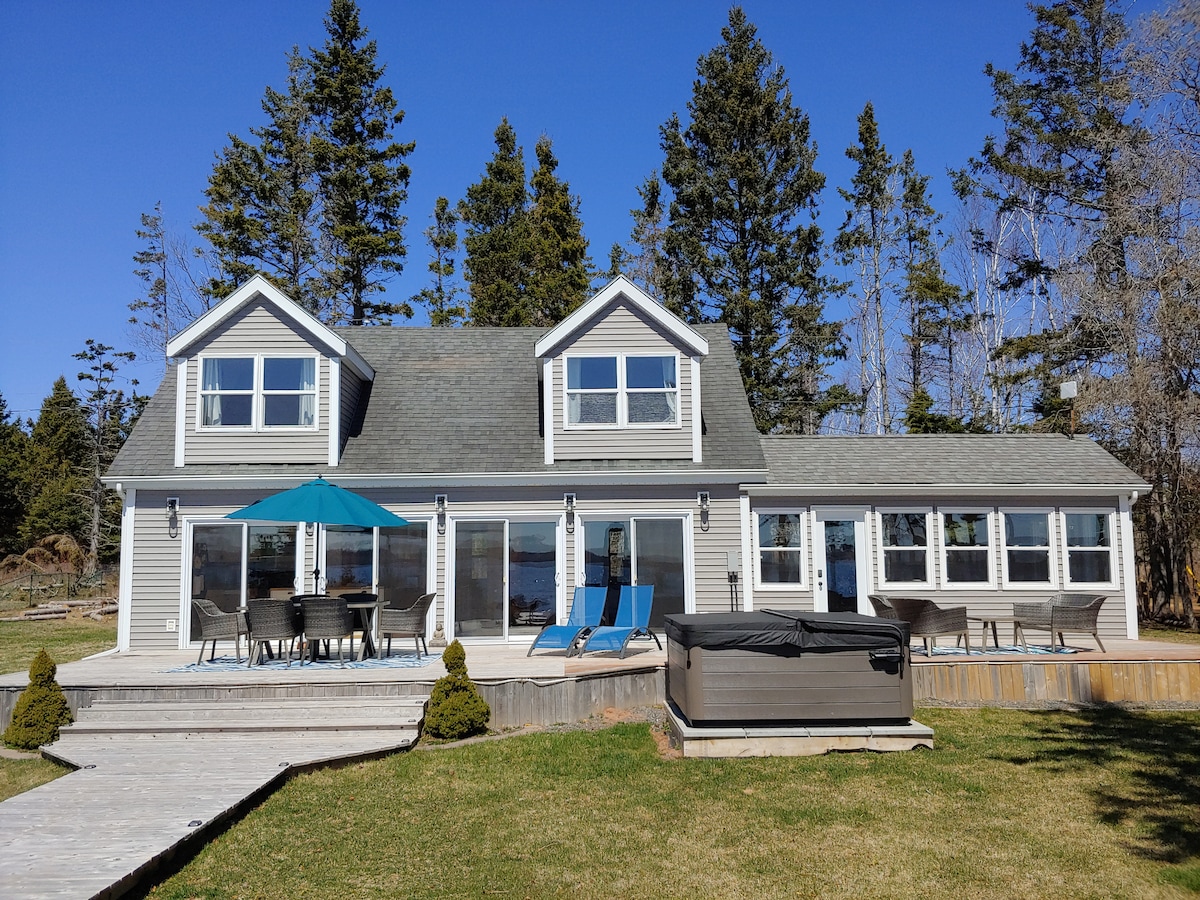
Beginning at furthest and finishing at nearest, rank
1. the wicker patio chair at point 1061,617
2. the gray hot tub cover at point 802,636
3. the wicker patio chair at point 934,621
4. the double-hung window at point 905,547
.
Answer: the double-hung window at point 905,547
the wicker patio chair at point 1061,617
the wicker patio chair at point 934,621
the gray hot tub cover at point 802,636

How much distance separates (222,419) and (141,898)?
10.4 meters

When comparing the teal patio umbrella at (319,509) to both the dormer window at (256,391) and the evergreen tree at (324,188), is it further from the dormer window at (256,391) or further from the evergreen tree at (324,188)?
the evergreen tree at (324,188)

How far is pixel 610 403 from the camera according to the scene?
14.9 metres

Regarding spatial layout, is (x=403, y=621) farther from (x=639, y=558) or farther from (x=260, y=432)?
(x=260, y=432)

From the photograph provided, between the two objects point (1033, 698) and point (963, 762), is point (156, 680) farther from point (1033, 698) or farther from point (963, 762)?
point (1033, 698)

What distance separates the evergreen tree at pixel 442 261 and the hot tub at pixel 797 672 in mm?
28496

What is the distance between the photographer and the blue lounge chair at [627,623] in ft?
39.1

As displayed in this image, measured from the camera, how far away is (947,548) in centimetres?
1554

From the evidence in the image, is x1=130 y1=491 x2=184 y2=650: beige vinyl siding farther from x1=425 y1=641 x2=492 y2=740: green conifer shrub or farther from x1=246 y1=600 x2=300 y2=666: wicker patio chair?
x1=425 y1=641 x2=492 y2=740: green conifer shrub

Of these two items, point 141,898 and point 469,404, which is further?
point 469,404

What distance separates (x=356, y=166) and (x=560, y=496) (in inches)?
825

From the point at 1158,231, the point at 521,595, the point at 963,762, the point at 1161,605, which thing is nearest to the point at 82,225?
the point at 521,595

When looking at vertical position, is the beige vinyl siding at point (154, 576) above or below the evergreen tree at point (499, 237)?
below

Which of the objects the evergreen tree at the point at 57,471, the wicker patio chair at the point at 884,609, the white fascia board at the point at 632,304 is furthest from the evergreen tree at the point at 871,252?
the evergreen tree at the point at 57,471
